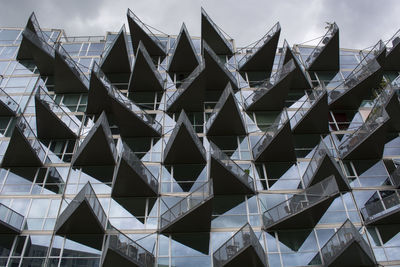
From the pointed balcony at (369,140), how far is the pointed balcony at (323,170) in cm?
161

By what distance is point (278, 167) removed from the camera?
63.3 ft

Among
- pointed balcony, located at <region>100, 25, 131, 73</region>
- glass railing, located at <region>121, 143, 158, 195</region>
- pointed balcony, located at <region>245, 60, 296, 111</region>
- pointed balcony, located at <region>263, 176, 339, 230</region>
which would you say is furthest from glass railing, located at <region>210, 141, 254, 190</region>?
pointed balcony, located at <region>100, 25, 131, 73</region>

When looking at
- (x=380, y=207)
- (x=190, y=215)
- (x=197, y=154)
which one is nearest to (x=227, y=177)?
(x=197, y=154)

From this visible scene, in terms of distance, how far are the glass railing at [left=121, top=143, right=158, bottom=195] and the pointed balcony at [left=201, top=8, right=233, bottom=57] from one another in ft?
37.6

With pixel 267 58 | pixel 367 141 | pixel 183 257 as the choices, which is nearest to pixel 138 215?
pixel 183 257

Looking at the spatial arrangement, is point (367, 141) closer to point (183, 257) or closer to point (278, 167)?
point (278, 167)

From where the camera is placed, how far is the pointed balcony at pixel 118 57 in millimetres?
23844

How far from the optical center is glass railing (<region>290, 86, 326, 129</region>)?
66.7 feet

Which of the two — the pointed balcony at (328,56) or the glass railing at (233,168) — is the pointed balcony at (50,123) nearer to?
the glass railing at (233,168)

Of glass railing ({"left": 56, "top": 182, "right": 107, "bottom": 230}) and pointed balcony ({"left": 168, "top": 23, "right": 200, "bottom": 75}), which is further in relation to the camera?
pointed balcony ({"left": 168, "top": 23, "right": 200, "bottom": 75})

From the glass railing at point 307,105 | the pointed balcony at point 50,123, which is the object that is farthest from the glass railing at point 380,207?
the pointed balcony at point 50,123

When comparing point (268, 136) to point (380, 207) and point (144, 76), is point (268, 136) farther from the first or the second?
point (144, 76)

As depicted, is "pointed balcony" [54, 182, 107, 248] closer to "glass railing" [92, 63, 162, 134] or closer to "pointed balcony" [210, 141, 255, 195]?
"pointed balcony" [210, 141, 255, 195]

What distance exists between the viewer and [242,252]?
1435 centimetres
